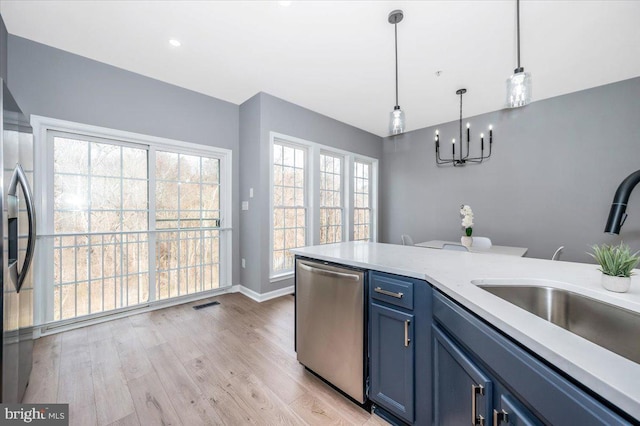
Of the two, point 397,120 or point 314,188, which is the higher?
point 397,120

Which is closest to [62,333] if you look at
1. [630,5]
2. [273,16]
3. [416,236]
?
[273,16]

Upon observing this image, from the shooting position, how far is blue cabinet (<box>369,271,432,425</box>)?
130 centimetres

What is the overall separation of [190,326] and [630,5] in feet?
15.6

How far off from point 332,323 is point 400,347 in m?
0.47

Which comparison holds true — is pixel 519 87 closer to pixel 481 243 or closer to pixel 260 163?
pixel 481 243

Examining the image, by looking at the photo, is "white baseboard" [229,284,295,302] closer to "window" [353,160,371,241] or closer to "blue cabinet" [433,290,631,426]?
"window" [353,160,371,241]

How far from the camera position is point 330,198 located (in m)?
4.58

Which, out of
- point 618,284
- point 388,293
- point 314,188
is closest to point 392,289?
point 388,293

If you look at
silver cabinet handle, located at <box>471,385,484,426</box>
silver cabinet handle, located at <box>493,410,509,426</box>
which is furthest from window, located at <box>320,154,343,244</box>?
silver cabinet handle, located at <box>493,410,509,426</box>

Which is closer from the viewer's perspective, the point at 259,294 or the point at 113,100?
the point at 113,100

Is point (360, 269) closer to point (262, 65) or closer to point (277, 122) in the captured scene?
point (262, 65)

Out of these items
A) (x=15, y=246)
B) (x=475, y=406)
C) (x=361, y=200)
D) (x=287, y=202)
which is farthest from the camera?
(x=361, y=200)

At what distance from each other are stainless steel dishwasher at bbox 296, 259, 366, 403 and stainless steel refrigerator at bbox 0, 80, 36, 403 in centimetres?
154

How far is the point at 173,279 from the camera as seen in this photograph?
336 cm
